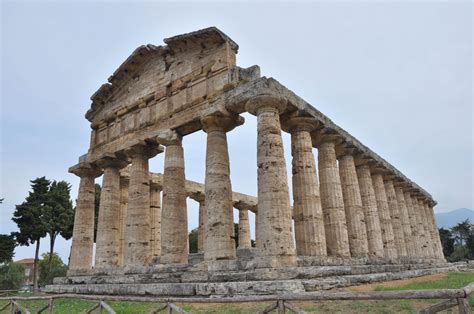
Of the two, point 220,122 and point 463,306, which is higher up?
point 220,122

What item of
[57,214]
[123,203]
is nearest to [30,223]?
[57,214]

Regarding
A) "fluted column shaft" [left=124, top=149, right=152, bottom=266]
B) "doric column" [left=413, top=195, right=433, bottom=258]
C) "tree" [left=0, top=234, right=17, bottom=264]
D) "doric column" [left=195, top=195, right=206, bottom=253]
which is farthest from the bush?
"tree" [left=0, top=234, right=17, bottom=264]

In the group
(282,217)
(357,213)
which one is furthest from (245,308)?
(357,213)

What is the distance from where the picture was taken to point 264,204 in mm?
13039

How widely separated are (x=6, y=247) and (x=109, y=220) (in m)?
18.9

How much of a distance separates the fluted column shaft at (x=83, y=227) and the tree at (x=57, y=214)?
1800cm

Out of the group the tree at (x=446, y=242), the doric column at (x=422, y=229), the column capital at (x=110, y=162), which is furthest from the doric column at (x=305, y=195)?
the tree at (x=446, y=242)

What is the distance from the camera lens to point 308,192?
16.0 metres

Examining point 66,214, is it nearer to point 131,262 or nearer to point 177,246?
point 131,262

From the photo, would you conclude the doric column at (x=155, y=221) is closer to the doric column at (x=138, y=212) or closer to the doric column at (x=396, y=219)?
the doric column at (x=138, y=212)

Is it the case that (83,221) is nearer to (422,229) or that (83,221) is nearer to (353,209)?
(353,209)

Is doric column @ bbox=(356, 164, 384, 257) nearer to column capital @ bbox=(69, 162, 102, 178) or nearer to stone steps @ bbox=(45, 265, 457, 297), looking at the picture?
stone steps @ bbox=(45, 265, 457, 297)

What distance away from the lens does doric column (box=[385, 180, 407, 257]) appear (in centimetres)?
2570

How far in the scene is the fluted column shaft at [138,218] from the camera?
1728 centimetres
